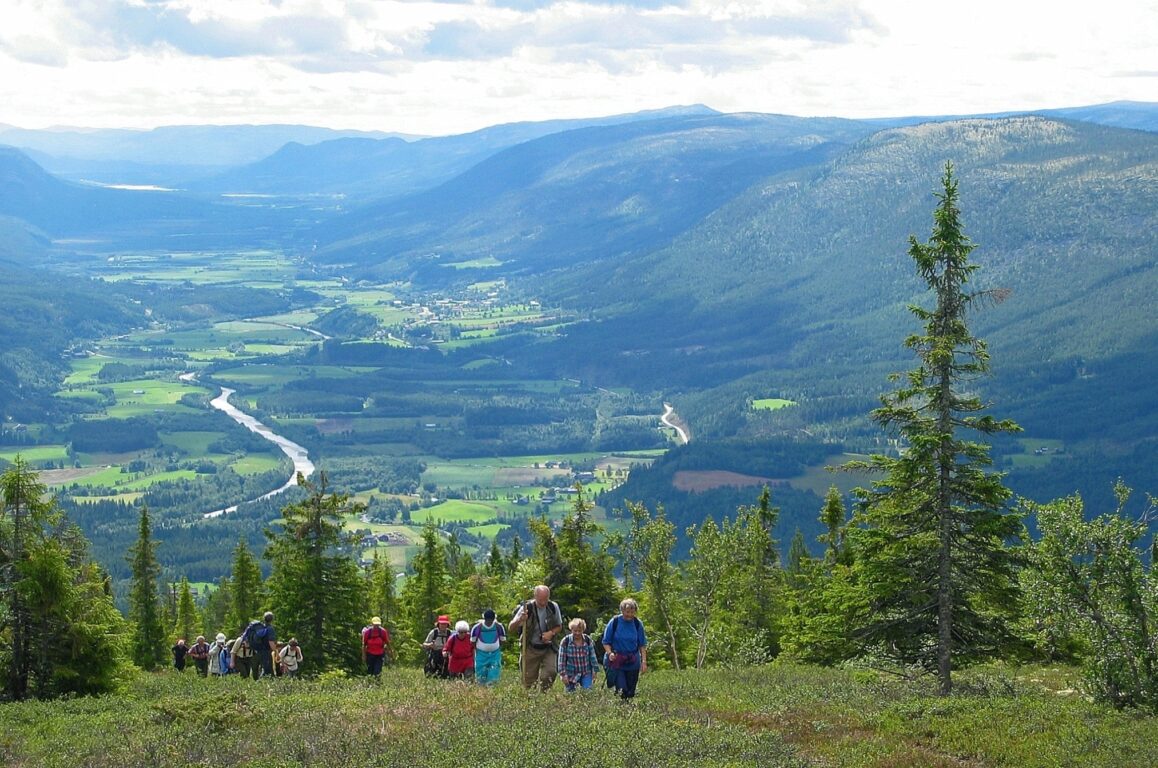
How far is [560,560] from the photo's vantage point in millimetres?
43938

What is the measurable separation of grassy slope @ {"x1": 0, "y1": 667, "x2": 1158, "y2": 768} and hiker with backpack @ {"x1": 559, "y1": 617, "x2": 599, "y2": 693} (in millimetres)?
880

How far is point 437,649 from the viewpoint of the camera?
29.7 meters

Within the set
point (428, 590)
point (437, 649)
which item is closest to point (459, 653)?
point (437, 649)

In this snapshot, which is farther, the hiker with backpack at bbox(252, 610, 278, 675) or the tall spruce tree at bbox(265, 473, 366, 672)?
the tall spruce tree at bbox(265, 473, 366, 672)

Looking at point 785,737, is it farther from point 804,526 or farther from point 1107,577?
point 804,526

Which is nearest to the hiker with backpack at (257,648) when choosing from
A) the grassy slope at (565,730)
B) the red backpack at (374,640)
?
the red backpack at (374,640)

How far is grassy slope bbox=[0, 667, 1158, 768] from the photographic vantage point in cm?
1834

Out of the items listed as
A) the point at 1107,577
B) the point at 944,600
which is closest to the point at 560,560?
the point at 944,600

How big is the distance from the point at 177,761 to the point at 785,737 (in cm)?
962

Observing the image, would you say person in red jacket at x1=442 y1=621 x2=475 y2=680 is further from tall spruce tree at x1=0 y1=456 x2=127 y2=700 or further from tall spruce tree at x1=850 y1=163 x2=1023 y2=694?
tall spruce tree at x1=850 y1=163 x2=1023 y2=694

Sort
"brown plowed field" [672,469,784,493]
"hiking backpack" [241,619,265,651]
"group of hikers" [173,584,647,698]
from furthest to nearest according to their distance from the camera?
1. "brown plowed field" [672,469,784,493]
2. "hiking backpack" [241,619,265,651]
3. "group of hikers" [173,584,647,698]

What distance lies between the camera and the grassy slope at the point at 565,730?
1834cm

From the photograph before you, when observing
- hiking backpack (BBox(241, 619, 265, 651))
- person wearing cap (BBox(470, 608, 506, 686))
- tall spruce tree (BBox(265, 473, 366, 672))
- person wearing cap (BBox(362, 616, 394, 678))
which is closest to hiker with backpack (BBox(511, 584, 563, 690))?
person wearing cap (BBox(470, 608, 506, 686))

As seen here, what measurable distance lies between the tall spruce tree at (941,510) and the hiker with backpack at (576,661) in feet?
28.2
